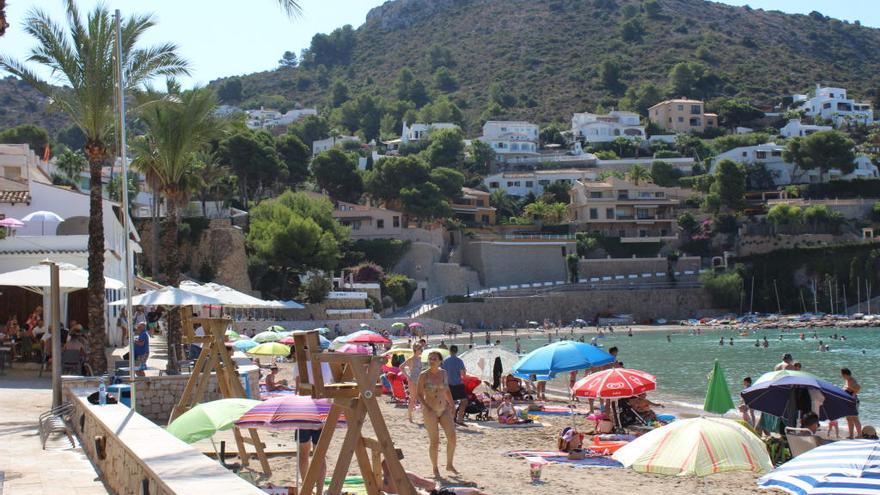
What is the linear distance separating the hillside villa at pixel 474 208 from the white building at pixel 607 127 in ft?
111

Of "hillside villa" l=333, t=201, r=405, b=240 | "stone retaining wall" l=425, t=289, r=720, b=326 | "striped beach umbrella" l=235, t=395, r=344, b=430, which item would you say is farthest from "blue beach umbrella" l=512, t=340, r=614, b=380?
"hillside villa" l=333, t=201, r=405, b=240

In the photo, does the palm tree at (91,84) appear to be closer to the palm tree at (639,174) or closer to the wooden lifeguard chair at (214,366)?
the wooden lifeguard chair at (214,366)

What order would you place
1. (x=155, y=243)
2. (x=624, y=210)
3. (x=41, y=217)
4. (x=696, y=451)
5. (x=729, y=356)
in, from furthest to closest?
(x=624, y=210) < (x=155, y=243) < (x=729, y=356) < (x=41, y=217) < (x=696, y=451)

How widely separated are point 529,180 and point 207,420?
89.6 meters

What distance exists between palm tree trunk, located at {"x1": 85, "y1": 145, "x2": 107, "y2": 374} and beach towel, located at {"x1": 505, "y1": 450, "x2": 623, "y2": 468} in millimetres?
7420

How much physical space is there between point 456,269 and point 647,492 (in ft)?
200

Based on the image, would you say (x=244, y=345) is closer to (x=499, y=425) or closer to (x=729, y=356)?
(x=499, y=425)

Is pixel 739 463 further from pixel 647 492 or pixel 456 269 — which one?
pixel 456 269

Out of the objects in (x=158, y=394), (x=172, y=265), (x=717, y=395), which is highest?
(x=172, y=265)

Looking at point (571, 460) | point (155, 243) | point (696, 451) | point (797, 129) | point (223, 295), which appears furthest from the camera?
point (797, 129)

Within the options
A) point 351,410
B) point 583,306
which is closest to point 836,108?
point 583,306

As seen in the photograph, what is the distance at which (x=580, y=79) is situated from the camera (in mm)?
159375

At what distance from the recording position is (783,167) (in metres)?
96.2

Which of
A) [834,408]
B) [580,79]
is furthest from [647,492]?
[580,79]
